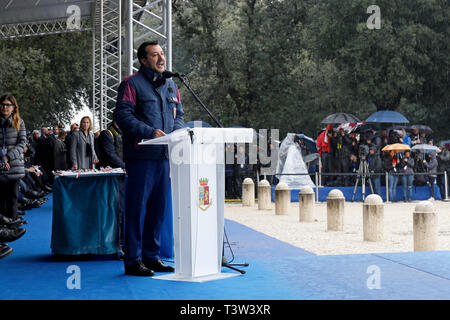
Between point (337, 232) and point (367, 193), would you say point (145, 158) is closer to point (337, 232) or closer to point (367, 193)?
point (337, 232)

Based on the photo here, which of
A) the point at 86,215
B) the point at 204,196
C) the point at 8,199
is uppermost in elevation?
the point at 204,196

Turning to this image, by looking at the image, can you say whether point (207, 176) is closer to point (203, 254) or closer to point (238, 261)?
point (203, 254)

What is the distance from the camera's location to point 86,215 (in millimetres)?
7973

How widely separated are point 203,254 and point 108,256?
2.37 metres

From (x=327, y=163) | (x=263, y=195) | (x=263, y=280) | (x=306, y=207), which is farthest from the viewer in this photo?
(x=327, y=163)

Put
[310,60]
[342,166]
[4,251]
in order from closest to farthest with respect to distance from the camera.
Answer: [4,251] → [342,166] → [310,60]

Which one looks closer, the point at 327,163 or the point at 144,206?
the point at 144,206

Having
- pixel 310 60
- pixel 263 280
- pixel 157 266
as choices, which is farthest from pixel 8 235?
pixel 310 60

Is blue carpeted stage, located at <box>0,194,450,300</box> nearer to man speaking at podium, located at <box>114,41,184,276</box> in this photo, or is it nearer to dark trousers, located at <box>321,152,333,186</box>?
man speaking at podium, located at <box>114,41,184,276</box>

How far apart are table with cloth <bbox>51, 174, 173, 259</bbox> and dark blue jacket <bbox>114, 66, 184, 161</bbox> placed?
1.81 m

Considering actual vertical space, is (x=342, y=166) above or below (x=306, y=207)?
above

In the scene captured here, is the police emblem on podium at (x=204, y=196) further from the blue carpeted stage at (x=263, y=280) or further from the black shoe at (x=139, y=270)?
the black shoe at (x=139, y=270)

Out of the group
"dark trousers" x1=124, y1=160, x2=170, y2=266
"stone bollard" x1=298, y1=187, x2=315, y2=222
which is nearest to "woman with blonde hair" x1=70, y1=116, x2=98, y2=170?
"stone bollard" x1=298, y1=187, x2=315, y2=222

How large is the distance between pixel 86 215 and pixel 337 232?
23.6ft
